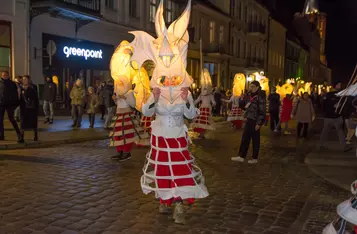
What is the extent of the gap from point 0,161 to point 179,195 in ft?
18.2

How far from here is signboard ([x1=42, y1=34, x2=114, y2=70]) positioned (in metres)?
18.8

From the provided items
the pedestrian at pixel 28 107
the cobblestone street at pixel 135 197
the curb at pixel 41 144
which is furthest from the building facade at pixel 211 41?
the cobblestone street at pixel 135 197

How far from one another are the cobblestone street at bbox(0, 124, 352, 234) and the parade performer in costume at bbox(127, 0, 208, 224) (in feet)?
1.51

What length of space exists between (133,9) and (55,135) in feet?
46.2

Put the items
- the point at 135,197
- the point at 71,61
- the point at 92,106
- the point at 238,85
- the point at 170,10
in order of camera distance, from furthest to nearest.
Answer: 1. the point at 170,10
2. the point at 71,61
3. the point at 238,85
4. the point at 92,106
5. the point at 135,197

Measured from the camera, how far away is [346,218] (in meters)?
3.48

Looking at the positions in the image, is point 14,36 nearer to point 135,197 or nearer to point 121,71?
point 121,71

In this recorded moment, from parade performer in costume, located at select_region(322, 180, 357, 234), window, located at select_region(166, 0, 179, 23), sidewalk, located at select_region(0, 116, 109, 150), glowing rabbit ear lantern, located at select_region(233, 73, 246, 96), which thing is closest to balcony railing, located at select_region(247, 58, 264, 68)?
window, located at select_region(166, 0, 179, 23)

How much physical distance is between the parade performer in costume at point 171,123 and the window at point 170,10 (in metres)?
23.7

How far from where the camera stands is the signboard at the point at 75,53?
1877 cm

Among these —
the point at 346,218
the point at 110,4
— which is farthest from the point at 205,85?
the point at 110,4

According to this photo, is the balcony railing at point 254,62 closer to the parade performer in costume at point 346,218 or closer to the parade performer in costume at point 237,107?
the parade performer in costume at point 237,107

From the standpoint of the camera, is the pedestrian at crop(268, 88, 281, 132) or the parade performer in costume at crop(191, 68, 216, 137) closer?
the parade performer in costume at crop(191, 68, 216, 137)

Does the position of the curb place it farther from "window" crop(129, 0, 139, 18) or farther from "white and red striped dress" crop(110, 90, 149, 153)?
"window" crop(129, 0, 139, 18)
